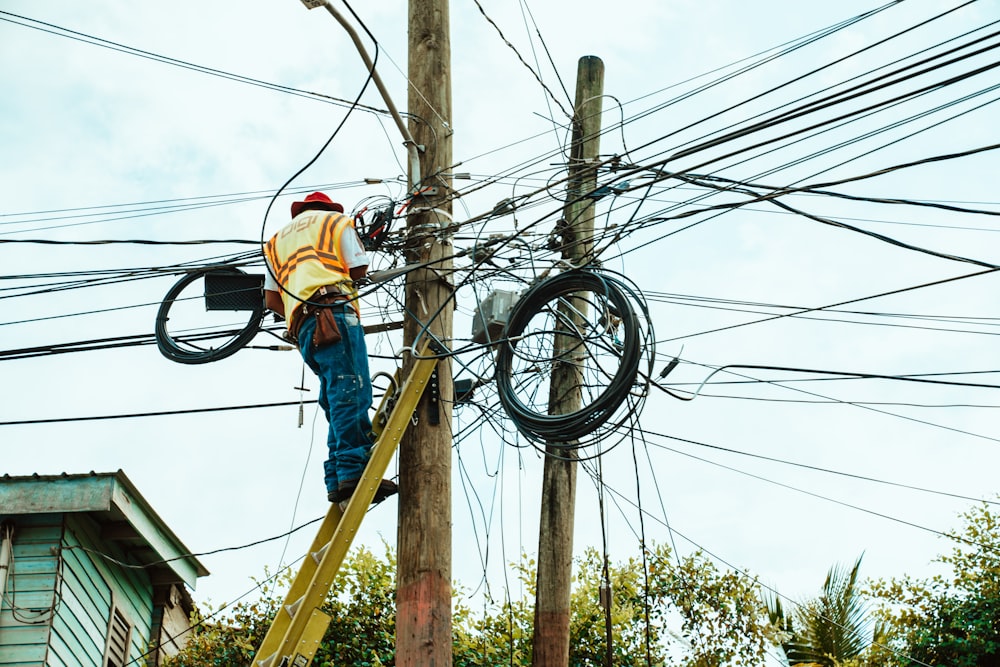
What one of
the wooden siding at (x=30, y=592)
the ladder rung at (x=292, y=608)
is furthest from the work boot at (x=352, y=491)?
the wooden siding at (x=30, y=592)

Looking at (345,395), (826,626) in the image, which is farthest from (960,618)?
(345,395)

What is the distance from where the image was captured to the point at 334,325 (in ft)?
23.2

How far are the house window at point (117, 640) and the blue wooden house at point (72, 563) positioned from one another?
10mm

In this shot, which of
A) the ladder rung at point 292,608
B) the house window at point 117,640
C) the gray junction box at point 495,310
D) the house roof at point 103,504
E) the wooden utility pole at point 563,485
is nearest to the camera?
the ladder rung at point 292,608

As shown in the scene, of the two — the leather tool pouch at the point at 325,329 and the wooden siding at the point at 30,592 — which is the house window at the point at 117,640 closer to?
the wooden siding at the point at 30,592

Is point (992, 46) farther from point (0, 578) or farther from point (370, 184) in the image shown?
point (0, 578)

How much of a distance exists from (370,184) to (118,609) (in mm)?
6172

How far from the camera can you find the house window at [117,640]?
38.6 feet

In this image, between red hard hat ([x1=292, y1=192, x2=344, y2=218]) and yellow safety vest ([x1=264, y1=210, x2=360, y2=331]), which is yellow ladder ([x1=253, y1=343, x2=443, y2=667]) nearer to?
yellow safety vest ([x1=264, y1=210, x2=360, y2=331])

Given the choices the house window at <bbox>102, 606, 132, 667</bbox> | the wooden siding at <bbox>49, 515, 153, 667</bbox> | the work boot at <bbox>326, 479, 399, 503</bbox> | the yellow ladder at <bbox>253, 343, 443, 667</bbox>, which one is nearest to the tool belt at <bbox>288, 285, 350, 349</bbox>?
the yellow ladder at <bbox>253, 343, 443, 667</bbox>

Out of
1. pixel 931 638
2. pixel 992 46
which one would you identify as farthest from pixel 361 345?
pixel 931 638

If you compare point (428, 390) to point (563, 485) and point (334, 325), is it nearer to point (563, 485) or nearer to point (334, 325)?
point (334, 325)

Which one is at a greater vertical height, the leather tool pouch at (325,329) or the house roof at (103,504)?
the house roof at (103,504)

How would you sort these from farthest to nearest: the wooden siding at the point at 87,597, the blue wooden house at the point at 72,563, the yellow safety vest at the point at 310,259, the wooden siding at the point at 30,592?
1. the wooden siding at the point at 87,597
2. the blue wooden house at the point at 72,563
3. the wooden siding at the point at 30,592
4. the yellow safety vest at the point at 310,259
